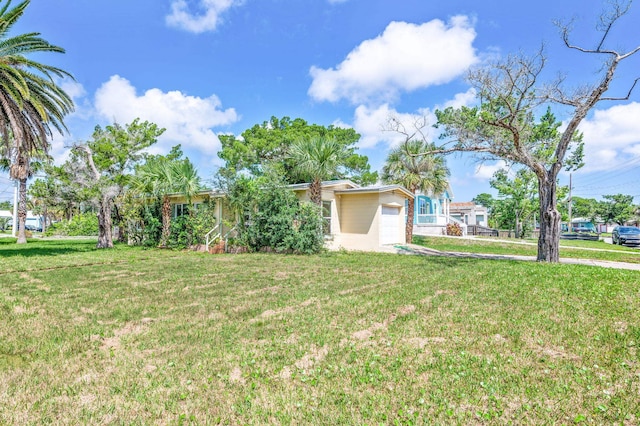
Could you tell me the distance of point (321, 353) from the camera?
154 inches

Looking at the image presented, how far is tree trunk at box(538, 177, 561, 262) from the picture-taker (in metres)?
12.1

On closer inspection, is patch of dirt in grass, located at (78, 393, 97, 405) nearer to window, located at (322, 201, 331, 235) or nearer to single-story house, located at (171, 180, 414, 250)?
single-story house, located at (171, 180, 414, 250)

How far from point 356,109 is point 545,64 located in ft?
45.9

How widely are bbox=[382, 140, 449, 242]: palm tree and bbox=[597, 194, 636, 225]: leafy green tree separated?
48013 millimetres

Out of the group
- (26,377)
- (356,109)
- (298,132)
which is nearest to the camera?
(26,377)

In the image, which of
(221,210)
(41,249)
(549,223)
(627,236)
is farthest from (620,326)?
(627,236)

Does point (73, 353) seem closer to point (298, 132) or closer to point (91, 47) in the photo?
point (91, 47)

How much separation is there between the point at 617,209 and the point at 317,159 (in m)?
61.0

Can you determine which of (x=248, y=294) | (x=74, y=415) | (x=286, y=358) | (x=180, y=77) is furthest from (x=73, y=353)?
(x=180, y=77)

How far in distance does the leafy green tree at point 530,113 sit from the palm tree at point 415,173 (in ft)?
24.3

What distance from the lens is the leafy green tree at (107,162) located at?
674 inches

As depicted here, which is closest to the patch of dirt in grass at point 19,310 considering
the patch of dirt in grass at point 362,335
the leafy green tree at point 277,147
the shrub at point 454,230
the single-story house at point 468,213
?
the patch of dirt in grass at point 362,335

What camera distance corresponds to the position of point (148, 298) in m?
6.51

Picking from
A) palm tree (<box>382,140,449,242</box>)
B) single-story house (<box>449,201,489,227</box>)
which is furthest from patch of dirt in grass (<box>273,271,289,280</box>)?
single-story house (<box>449,201,489,227</box>)
